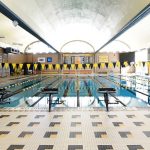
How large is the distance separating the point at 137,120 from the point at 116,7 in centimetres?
609

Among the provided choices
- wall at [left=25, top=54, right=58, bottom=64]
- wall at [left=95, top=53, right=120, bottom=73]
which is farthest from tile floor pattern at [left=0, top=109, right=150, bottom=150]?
wall at [left=25, top=54, right=58, bottom=64]

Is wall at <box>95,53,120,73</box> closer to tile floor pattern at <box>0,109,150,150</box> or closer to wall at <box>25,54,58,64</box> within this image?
wall at <box>25,54,58,64</box>

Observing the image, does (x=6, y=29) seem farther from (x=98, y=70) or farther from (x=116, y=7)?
(x=98, y=70)

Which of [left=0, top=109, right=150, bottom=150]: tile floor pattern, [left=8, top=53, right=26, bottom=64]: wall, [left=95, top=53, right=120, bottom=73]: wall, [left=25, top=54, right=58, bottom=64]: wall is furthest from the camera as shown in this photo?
[left=25, top=54, right=58, bottom=64]: wall

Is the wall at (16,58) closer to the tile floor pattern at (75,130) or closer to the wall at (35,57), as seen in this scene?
the wall at (35,57)

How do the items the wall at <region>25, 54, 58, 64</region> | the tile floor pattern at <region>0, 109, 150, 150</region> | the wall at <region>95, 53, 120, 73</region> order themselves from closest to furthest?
1. the tile floor pattern at <region>0, 109, 150, 150</region>
2. the wall at <region>95, 53, 120, 73</region>
3. the wall at <region>25, 54, 58, 64</region>

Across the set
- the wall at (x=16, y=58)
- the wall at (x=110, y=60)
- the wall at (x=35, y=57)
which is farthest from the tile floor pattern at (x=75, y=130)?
the wall at (x=35, y=57)

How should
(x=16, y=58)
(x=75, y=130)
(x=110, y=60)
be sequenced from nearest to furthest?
(x=75, y=130)
(x=16, y=58)
(x=110, y=60)

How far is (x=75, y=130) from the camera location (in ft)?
16.4

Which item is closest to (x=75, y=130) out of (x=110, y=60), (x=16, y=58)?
(x=16, y=58)

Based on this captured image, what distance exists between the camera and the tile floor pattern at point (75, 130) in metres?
4.14

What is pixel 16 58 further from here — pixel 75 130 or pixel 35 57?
pixel 75 130

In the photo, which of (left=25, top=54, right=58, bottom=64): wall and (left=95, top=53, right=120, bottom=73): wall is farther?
(left=25, top=54, right=58, bottom=64): wall

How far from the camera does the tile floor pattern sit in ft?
13.6
